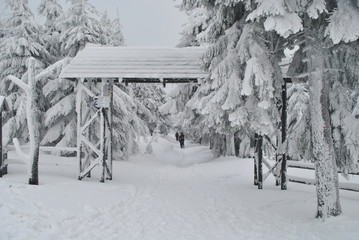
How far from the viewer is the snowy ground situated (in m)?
6.12

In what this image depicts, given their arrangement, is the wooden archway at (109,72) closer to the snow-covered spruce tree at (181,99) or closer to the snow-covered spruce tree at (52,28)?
the snow-covered spruce tree at (181,99)

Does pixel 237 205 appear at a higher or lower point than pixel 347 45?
lower

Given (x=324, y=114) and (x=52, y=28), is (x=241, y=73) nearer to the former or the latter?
(x=324, y=114)

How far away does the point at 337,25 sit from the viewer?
621cm

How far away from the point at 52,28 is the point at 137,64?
11.3 meters

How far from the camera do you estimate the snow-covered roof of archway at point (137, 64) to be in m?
11.3

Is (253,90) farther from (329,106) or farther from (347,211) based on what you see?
(347,211)

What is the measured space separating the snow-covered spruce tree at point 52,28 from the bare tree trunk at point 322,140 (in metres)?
16.3

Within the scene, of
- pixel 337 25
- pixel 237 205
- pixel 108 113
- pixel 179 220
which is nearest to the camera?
pixel 337 25

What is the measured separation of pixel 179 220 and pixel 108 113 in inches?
242

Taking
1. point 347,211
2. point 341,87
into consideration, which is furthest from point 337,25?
point 347,211

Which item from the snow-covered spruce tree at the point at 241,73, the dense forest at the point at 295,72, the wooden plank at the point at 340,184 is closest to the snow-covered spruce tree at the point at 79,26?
the dense forest at the point at 295,72

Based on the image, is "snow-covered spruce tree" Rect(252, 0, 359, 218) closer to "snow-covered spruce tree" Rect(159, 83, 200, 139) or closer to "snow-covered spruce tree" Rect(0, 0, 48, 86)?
"snow-covered spruce tree" Rect(159, 83, 200, 139)

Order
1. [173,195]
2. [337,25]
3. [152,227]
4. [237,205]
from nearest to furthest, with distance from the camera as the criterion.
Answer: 1. [337,25]
2. [152,227]
3. [237,205]
4. [173,195]
